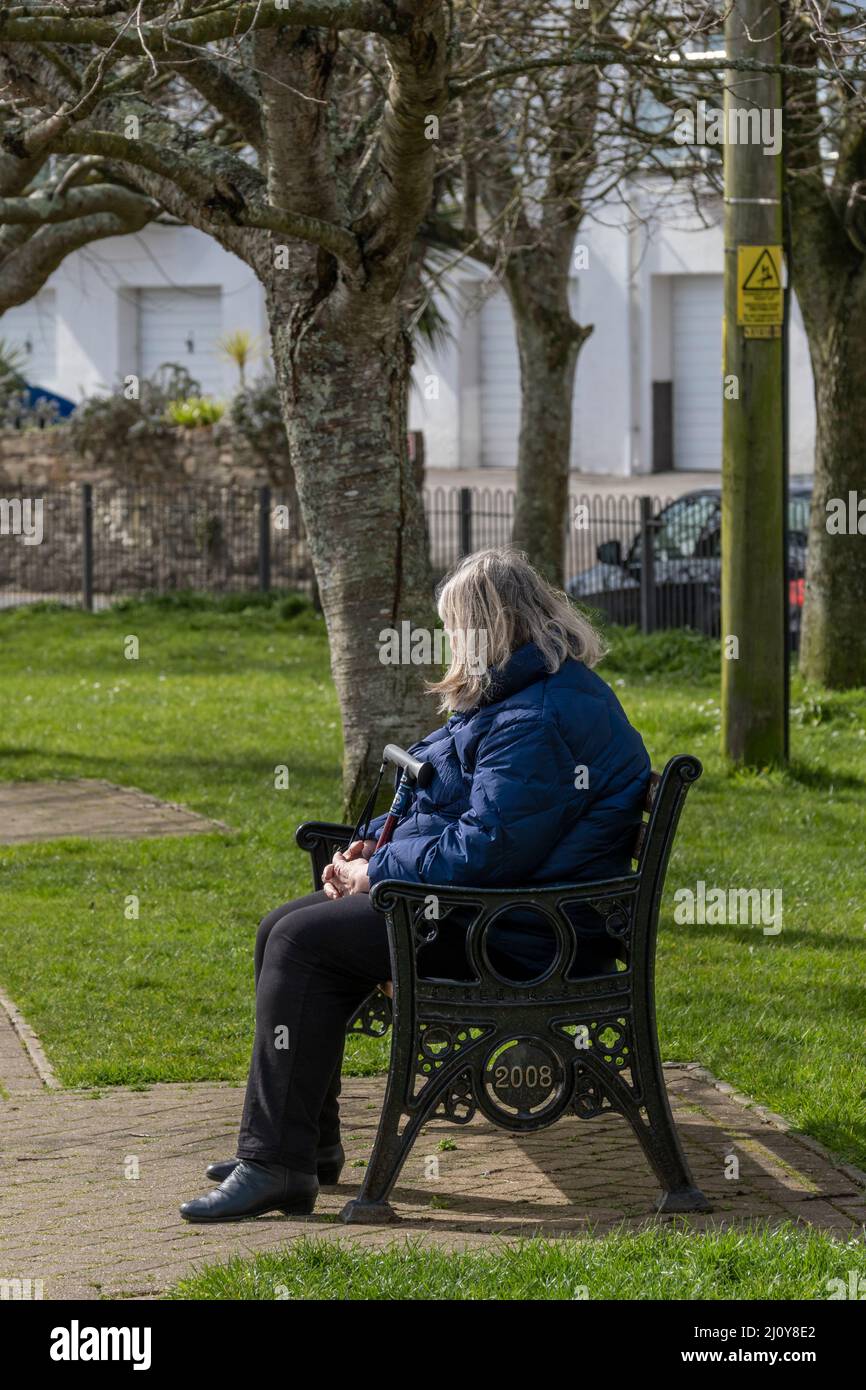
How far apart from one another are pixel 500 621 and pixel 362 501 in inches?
125

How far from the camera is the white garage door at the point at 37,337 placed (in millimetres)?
38219

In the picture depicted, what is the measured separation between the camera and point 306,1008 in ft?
15.0

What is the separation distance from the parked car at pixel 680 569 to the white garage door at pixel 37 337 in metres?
22.5

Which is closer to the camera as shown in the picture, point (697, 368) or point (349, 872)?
point (349, 872)

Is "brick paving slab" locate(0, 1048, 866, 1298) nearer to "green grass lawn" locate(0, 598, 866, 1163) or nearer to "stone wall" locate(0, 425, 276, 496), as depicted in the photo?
"green grass lawn" locate(0, 598, 866, 1163)

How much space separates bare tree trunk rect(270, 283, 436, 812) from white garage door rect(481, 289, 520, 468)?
27.4 meters

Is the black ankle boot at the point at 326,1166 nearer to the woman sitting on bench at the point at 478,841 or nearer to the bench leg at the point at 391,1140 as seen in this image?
the woman sitting on bench at the point at 478,841

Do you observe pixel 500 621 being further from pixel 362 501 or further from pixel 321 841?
pixel 362 501

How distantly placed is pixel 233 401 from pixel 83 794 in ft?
40.0

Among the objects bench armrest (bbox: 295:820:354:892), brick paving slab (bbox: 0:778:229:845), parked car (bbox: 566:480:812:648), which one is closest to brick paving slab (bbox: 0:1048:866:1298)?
bench armrest (bbox: 295:820:354:892)

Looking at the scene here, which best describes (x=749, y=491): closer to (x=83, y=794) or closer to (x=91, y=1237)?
(x=83, y=794)

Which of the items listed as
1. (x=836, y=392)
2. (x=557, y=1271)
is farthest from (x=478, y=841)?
(x=836, y=392)

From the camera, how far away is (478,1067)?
4516 mm

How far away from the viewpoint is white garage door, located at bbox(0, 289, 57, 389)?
3822 cm
